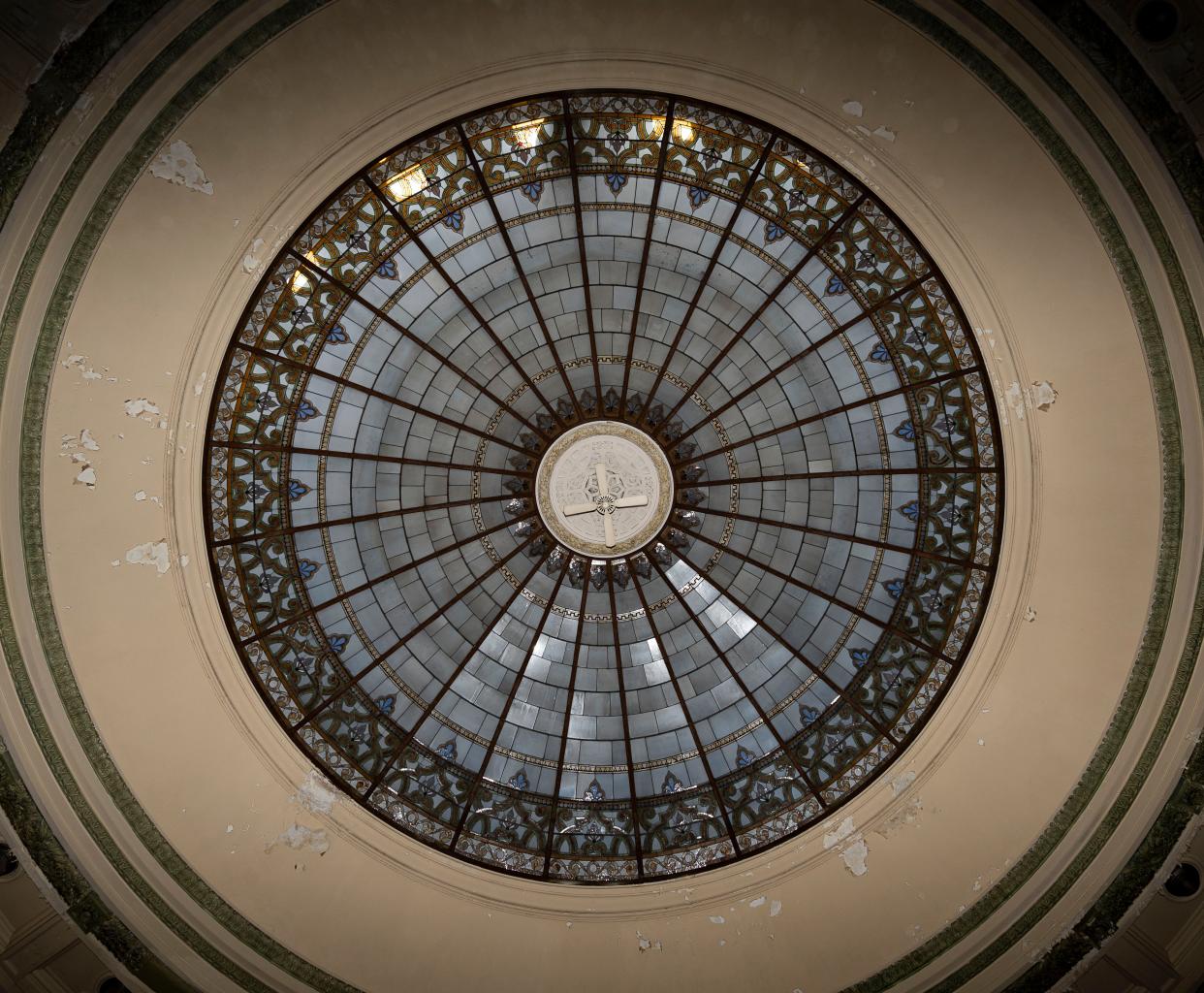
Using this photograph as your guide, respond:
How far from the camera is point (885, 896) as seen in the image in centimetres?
998

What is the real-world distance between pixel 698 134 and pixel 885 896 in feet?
28.7

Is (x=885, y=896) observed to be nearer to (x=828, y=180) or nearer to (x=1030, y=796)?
(x=1030, y=796)

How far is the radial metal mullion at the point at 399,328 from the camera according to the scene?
9281 millimetres

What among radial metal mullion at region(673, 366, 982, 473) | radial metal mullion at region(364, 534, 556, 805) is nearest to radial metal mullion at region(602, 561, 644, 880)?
radial metal mullion at region(364, 534, 556, 805)

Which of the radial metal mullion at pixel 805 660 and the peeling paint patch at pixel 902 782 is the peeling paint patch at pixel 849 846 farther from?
the radial metal mullion at pixel 805 660

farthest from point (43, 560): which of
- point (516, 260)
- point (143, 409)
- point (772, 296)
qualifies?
point (772, 296)

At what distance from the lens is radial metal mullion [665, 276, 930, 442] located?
951 centimetres

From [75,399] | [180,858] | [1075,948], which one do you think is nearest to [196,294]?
[75,399]

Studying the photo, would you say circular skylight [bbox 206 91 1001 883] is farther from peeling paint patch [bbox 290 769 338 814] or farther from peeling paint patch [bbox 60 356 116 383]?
peeling paint patch [bbox 60 356 116 383]

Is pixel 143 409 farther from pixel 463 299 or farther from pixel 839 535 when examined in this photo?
pixel 839 535

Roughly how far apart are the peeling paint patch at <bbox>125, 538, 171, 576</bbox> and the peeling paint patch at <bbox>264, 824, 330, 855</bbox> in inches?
134

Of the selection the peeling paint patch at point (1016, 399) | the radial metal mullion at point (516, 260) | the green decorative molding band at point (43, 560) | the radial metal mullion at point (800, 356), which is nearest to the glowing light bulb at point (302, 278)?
the green decorative molding band at point (43, 560)

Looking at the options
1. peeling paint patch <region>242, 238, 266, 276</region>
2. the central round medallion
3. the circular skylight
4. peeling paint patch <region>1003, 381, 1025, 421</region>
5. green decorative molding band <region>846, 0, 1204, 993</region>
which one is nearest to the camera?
green decorative molding band <region>846, 0, 1204, 993</region>

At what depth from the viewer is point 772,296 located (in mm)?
9984
